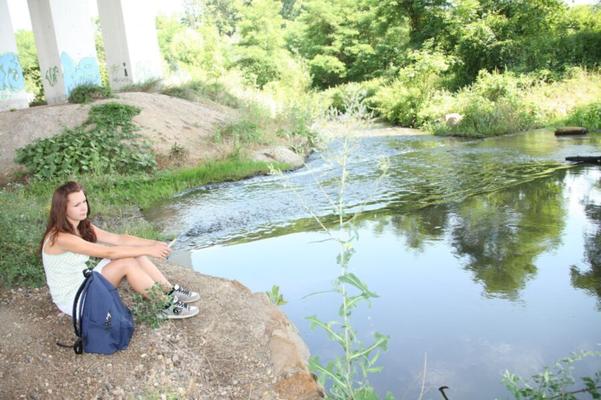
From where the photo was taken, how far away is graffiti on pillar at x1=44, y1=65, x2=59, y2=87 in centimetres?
1636

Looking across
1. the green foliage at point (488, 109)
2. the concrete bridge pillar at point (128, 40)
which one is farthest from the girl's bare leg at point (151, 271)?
the concrete bridge pillar at point (128, 40)

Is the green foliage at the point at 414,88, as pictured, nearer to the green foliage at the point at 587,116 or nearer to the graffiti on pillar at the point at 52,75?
the green foliage at the point at 587,116

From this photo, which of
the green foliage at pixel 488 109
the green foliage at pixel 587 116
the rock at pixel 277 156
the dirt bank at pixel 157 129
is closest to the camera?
the dirt bank at pixel 157 129

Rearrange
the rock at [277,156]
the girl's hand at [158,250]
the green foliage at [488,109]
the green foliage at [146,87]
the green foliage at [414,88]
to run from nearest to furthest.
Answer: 1. the girl's hand at [158,250]
2. the rock at [277,156]
3. the green foliage at [488,109]
4. the green foliage at [146,87]
5. the green foliage at [414,88]

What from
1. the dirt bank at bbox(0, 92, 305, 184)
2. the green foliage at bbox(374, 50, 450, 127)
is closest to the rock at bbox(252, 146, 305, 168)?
the dirt bank at bbox(0, 92, 305, 184)

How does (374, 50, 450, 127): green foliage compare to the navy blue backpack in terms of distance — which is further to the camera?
(374, 50, 450, 127): green foliage

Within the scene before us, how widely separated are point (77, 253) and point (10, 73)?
52.5 ft

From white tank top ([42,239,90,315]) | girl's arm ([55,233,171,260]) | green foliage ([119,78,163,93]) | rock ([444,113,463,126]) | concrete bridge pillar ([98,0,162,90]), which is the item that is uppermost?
concrete bridge pillar ([98,0,162,90])

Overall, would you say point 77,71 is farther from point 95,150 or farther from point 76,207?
point 76,207

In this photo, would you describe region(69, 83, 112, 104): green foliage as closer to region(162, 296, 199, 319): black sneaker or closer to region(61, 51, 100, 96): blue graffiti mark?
region(61, 51, 100, 96): blue graffiti mark

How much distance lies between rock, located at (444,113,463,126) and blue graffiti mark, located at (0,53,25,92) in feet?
46.2

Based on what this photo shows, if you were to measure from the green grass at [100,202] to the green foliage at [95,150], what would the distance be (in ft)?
1.18

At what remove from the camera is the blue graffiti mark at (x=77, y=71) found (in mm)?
16312

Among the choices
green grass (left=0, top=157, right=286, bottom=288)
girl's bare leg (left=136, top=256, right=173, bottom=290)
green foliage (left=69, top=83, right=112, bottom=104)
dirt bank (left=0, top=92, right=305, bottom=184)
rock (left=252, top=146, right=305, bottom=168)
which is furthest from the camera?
green foliage (left=69, top=83, right=112, bottom=104)
